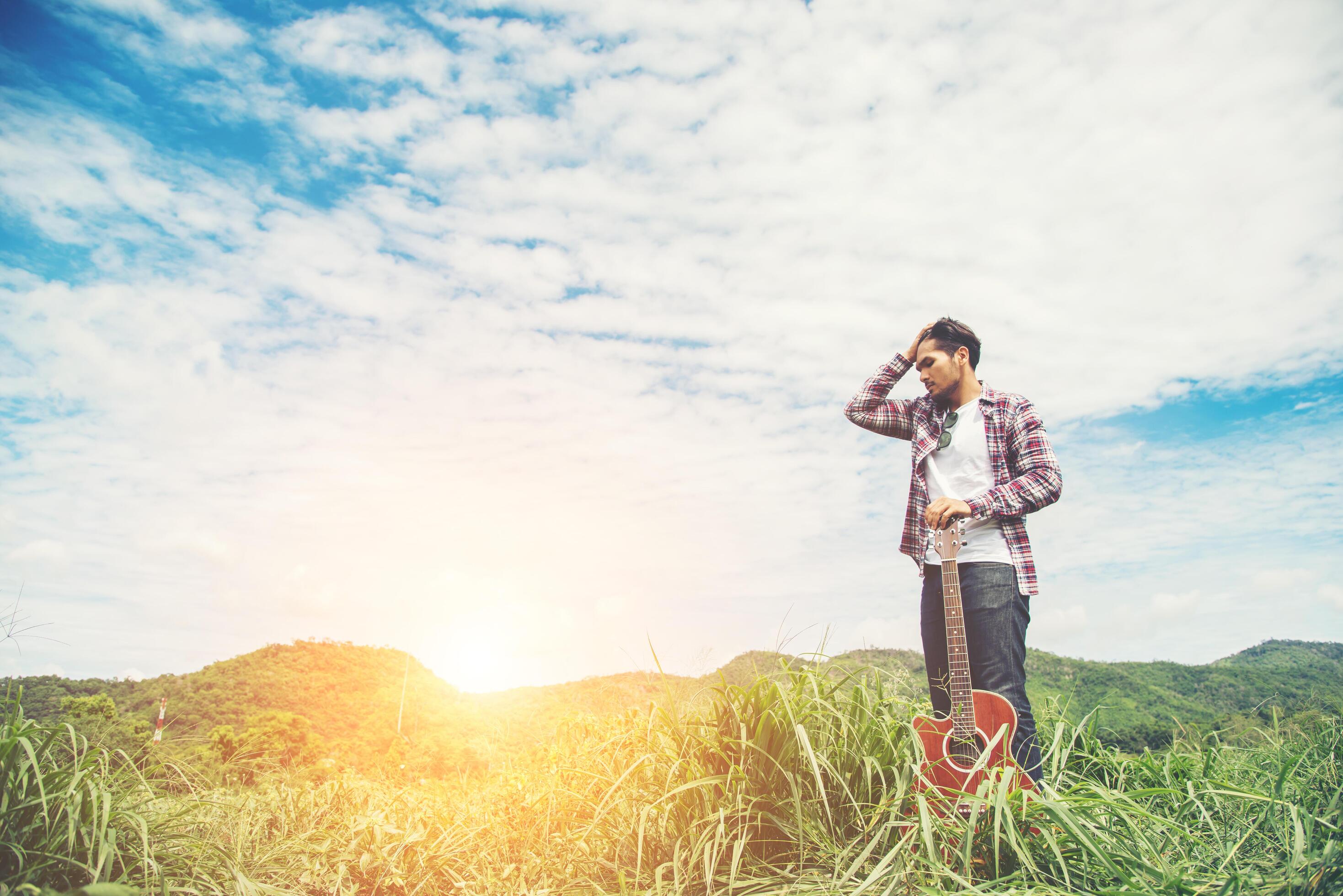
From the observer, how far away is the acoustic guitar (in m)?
2.20

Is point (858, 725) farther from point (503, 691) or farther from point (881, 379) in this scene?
point (503, 691)

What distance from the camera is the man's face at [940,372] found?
9.80ft

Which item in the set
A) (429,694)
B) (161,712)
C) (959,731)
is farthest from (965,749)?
(429,694)

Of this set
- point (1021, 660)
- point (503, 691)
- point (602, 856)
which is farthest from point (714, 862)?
point (503, 691)

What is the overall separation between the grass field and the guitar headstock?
65 cm

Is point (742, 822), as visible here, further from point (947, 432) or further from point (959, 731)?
point (947, 432)

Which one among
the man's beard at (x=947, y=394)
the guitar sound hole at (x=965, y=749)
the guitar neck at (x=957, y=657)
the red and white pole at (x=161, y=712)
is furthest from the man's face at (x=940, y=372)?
the red and white pole at (x=161, y=712)

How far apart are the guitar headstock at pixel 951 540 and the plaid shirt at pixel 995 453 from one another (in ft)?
0.30

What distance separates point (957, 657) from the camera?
2535mm

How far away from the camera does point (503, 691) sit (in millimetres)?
15703

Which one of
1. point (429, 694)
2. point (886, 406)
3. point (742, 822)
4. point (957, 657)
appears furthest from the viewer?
point (429, 694)

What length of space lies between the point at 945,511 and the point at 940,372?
0.75 metres

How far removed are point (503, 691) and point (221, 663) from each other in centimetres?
607

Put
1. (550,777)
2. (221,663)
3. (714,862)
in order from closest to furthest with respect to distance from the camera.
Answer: (714,862) → (550,777) → (221,663)
